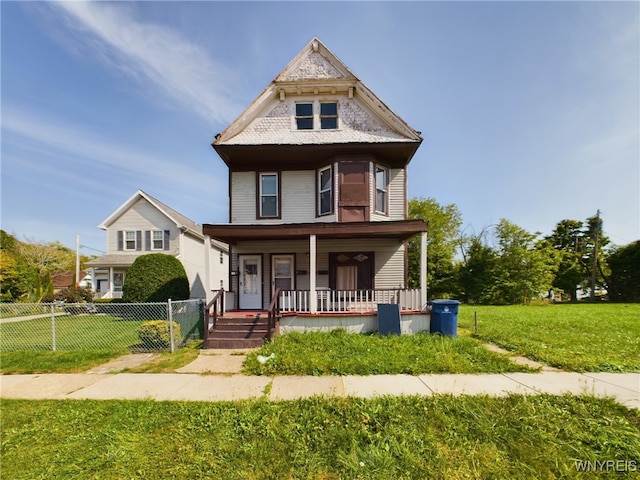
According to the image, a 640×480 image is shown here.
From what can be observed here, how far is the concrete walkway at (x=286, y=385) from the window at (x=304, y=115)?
923cm

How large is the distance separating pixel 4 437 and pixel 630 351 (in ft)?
41.7

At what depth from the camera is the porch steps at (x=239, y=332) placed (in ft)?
25.9

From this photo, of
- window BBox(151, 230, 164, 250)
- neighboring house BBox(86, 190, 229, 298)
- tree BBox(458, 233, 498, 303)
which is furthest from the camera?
tree BBox(458, 233, 498, 303)

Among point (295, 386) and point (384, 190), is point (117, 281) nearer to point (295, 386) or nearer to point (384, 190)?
point (384, 190)

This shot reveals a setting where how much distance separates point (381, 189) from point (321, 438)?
9026 millimetres

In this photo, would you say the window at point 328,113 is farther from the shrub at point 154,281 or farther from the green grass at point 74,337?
the shrub at point 154,281

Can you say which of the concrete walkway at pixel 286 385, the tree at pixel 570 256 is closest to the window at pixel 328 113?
the concrete walkway at pixel 286 385

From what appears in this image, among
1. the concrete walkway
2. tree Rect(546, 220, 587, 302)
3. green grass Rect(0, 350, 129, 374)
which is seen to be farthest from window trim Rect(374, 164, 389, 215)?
tree Rect(546, 220, 587, 302)

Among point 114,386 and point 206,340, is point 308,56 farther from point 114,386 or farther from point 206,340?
point 114,386

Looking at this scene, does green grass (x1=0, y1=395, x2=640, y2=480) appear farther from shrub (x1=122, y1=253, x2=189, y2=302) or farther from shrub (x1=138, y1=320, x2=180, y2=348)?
shrub (x1=122, y1=253, x2=189, y2=302)

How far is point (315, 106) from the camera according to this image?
36.1 feet

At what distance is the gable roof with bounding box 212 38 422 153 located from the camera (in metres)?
10.6

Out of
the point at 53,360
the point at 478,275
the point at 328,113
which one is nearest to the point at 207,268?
the point at 53,360

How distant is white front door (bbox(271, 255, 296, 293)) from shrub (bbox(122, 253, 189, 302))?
717 centimetres
